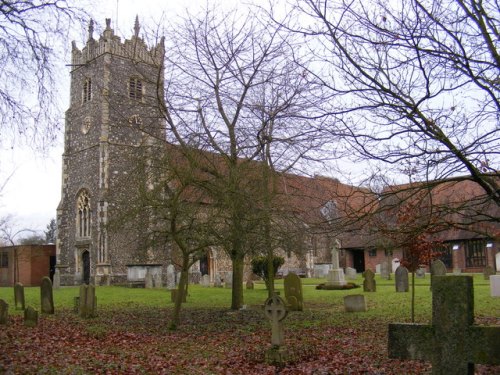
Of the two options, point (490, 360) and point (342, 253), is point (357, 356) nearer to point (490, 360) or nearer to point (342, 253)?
point (490, 360)

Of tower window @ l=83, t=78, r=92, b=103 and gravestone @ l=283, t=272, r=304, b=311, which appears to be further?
tower window @ l=83, t=78, r=92, b=103

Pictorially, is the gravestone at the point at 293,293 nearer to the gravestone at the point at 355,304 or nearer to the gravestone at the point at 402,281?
the gravestone at the point at 355,304

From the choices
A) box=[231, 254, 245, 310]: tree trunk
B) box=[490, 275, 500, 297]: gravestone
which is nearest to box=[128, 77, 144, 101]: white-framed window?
box=[231, 254, 245, 310]: tree trunk

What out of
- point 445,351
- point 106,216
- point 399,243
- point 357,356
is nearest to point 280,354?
point 357,356

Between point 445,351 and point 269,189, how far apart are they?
11347 mm

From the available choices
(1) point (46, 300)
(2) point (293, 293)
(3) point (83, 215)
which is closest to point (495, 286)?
(2) point (293, 293)

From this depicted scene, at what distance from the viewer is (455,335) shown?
3844 mm

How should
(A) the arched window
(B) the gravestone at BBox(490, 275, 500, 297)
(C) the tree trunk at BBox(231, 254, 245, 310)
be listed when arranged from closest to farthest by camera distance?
(C) the tree trunk at BBox(231, 254, 245, 310), (B) the gravestone at BBox(490, 275, 500, 297), (A) the arched window

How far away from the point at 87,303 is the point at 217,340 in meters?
5.31

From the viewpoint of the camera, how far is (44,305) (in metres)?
15.3

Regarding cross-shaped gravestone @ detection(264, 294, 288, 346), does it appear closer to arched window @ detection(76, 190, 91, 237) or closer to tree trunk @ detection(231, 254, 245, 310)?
tree trunk @ detection(231, 254, 245, 310)

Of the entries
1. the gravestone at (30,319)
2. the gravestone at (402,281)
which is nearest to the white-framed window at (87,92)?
the gravestone at (402,281)

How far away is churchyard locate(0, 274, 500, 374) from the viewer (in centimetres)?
756

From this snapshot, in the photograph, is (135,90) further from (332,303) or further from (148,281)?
(148,281)
